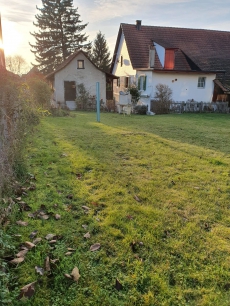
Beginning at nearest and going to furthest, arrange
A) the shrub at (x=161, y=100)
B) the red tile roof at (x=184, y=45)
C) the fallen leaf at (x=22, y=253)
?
the fallen leaf at (x=22, y=253) → the shrub at (x=161, y=100) → the red tile roof at (x=184, y=45)

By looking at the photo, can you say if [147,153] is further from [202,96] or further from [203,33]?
[203,33]

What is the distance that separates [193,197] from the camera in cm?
333

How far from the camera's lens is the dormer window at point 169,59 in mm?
16806

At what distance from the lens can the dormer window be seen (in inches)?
662

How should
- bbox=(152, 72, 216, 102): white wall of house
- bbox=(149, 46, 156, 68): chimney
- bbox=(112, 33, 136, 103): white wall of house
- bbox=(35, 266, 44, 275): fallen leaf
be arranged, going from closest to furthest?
bbox=(35, 266, 44, 275): fallen leaf → bbox=(149, 46, 156, 68): chimney → bbox=(152, 72, 216, 102): white wall of house → bbox=(112, 33, 136, 103): white wall of house

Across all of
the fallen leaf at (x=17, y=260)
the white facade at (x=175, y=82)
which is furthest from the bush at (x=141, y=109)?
the fallen leaf at (x=17, y=260)

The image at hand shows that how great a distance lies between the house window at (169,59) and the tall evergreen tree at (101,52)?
17093 mm

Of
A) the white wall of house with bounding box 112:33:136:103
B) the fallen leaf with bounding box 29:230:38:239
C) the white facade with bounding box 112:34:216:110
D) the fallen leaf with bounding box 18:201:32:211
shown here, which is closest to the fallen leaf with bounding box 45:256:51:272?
the fallen leaf with bounding box 29:230:38:239

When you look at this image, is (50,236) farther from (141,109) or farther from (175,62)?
(175,62)

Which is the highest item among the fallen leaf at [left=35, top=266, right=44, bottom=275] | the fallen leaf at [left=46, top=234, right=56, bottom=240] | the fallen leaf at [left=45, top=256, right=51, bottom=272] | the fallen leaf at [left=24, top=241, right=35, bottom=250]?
the fallen leaf at [left=24, top=241, right=35, bottom=250]

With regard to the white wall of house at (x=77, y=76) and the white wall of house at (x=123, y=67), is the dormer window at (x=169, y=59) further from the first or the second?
the white wall of house at (x=77, y=76)

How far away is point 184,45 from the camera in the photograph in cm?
Answer: 1914

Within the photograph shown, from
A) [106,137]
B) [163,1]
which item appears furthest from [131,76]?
[106,137]

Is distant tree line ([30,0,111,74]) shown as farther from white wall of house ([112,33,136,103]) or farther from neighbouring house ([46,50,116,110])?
neighbouring house ([46,50,116,110])
